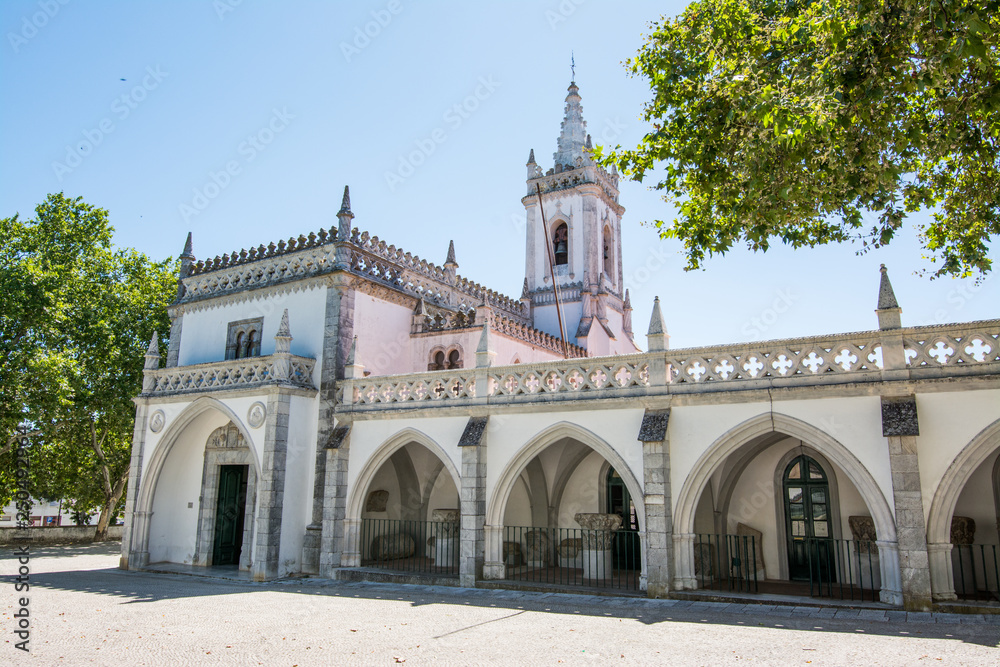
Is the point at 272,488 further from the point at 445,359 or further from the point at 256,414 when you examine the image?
the point at 445,359

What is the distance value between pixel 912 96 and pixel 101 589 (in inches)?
655

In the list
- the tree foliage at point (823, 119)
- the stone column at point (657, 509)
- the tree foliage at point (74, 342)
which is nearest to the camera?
the tree foliage at point (823, 119)

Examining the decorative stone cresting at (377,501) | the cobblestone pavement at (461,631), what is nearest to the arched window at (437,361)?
the decorative stone cresting at (377,501)

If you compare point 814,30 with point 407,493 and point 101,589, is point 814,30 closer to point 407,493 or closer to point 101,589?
point 407,493

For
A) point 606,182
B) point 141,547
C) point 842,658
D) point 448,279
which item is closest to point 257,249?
point 448,279

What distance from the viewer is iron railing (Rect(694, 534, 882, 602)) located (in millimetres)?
13250

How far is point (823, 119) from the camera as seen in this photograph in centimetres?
747

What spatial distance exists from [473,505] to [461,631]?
485 centimetres

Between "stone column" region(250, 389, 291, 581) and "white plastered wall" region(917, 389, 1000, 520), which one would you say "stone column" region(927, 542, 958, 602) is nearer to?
"white plastered wall" region(917, 389, 1000, 520)

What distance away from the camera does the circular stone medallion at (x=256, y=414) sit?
1703 centimetres

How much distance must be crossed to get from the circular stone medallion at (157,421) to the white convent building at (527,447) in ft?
0.42

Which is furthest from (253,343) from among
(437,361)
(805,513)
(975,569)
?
(975,569)

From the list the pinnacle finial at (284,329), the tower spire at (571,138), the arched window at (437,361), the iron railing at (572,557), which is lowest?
the iron railing at (572,557)

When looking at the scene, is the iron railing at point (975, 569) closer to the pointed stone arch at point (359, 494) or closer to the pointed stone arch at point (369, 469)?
the pointed stone arch at point (359, 494)
